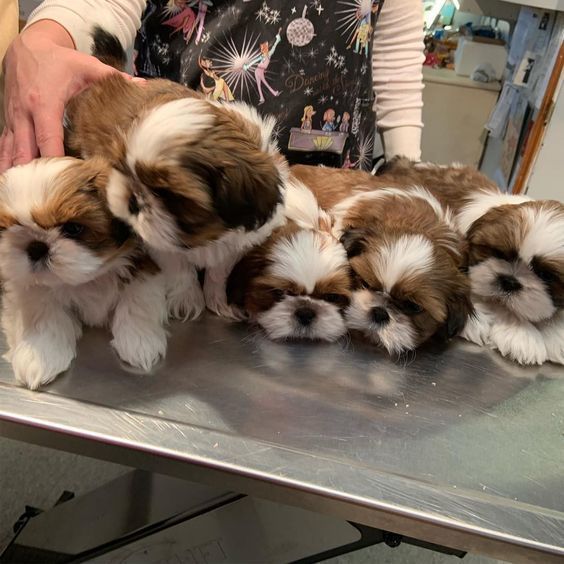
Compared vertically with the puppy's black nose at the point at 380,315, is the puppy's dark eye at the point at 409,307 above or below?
above

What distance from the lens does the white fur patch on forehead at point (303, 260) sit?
46.9 inches

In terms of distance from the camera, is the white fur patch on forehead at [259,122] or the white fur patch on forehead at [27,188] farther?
the white fur patch on forehead at [259,122]

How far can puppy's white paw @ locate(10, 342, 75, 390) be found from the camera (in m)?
0.98

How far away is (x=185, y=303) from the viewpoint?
123 centimetres

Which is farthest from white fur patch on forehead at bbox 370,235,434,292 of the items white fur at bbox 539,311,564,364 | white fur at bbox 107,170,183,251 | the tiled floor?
the tiled floor

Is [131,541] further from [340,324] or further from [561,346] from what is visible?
[561,346]

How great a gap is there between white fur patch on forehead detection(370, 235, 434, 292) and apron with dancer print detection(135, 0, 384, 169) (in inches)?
23.1

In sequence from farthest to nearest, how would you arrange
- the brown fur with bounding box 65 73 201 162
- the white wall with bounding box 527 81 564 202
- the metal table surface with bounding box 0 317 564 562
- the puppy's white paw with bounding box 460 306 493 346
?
the white wall with bounding box 527 81 564 202, the puppy's white paw with bounding box 460 306 493 346, the brown fur with bounding box 65 73 201 162, the metal table surface with bounding box 0 317 564 562

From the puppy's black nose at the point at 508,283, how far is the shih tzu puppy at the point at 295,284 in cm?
34

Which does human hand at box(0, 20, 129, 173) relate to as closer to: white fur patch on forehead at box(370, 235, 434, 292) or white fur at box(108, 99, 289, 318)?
white fur at box(108, 99, 289, 318)

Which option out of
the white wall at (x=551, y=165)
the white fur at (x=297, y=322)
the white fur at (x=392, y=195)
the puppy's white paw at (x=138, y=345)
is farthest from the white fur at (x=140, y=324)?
the white wall at (x=551, y=165)

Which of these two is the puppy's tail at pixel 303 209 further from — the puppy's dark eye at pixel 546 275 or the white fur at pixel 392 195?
the puppy's dark eye at pixel 546 275

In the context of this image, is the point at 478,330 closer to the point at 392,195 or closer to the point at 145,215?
the point at 392,195

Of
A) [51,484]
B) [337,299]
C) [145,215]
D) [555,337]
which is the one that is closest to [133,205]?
[145,215]
